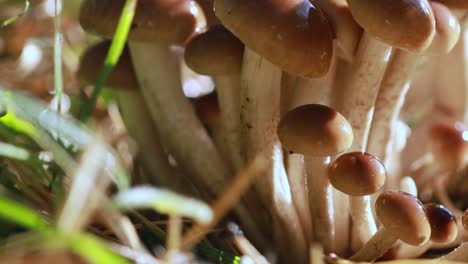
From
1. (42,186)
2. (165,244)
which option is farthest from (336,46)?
(42,186)

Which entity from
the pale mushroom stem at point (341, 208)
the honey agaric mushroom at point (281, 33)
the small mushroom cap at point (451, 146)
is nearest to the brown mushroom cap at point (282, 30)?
the honey agaric mushroom at point (281, 33)

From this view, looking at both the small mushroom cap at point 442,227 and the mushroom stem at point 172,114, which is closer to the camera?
the small mushroom cap at point 442,227

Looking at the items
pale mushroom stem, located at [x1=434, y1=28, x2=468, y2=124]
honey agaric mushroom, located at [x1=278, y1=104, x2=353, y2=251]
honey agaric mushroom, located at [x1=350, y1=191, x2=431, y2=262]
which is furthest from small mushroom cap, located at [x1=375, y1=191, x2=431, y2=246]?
pale mushroom stem, located at [x1=434, y1=28, x2=468, y2=124]

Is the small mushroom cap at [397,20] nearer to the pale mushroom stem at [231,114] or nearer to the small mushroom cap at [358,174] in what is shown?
the small mushroom cap at [358,174]

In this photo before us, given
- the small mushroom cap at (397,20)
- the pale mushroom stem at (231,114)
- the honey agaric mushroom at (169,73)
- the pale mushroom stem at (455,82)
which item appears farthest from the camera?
the pale mushroom stem at (455,82)

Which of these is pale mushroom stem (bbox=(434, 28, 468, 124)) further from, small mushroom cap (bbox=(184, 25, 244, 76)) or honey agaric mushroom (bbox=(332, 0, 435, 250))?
small mushroom cap (bbox=(184, 25, 244, 76))

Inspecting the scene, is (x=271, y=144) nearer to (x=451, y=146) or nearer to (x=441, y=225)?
(x=441, y=225)
